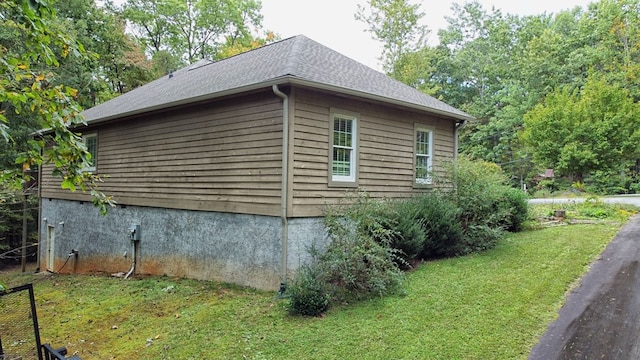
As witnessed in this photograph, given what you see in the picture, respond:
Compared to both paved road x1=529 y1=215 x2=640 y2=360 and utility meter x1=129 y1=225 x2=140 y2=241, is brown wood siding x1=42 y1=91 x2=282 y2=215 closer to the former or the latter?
utility meter x1=129 y1=225 x2=140 y2=241

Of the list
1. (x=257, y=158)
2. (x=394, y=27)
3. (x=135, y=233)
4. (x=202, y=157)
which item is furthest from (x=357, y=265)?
(x=394, y=27)

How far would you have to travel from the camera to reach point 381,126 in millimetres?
8859

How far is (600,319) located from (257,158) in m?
5.92

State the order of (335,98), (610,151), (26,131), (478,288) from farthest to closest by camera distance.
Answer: (610,151) → (26,131) → (335,98) → (478,288)

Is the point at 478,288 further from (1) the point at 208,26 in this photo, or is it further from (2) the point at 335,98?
(1) the point at 208,26

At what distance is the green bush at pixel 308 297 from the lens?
570cm

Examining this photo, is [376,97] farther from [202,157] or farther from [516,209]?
[516,209]

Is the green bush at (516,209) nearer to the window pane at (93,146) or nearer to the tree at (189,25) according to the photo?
the window pane at (93,146)

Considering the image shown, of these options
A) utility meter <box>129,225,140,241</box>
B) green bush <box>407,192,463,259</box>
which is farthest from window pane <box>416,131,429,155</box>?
utility meter <box>129,225,140,241</box>

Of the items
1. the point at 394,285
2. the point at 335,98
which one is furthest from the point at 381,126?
the point at 394,285

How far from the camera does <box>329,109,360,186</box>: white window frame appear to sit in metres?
7.76

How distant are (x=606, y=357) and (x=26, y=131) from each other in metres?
19.9

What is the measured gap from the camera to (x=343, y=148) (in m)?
8.07

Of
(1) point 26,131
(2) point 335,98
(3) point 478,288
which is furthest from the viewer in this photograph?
(1) point 26,131
